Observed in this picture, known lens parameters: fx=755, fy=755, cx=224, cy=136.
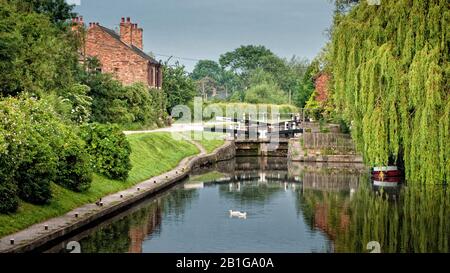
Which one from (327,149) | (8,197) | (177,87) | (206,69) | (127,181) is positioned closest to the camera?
(8,197)

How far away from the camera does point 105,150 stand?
3522cm

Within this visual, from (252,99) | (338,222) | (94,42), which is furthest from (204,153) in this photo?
(252,99)

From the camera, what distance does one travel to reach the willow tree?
32.3 m

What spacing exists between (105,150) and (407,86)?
14072mm

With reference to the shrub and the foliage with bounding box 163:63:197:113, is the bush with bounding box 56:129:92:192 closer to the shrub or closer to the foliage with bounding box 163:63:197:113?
the shrub

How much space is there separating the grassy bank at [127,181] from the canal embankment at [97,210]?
162 millimetres

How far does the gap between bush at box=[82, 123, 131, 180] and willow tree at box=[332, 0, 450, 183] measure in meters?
11.5

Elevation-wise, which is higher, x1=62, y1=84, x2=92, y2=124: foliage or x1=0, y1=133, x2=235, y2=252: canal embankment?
x1=62, y1=84, x2=92, y2=124: foliage

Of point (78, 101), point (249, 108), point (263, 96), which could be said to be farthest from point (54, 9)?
point (263, 96)

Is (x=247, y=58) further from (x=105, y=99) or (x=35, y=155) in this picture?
(x=35, y=155)

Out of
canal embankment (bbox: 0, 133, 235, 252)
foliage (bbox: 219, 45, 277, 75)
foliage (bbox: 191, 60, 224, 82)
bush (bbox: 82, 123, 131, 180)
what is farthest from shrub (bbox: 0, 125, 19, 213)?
foliage (bbox: 191, 60, 224, 82)

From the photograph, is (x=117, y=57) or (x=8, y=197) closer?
(x=8, y=197)
